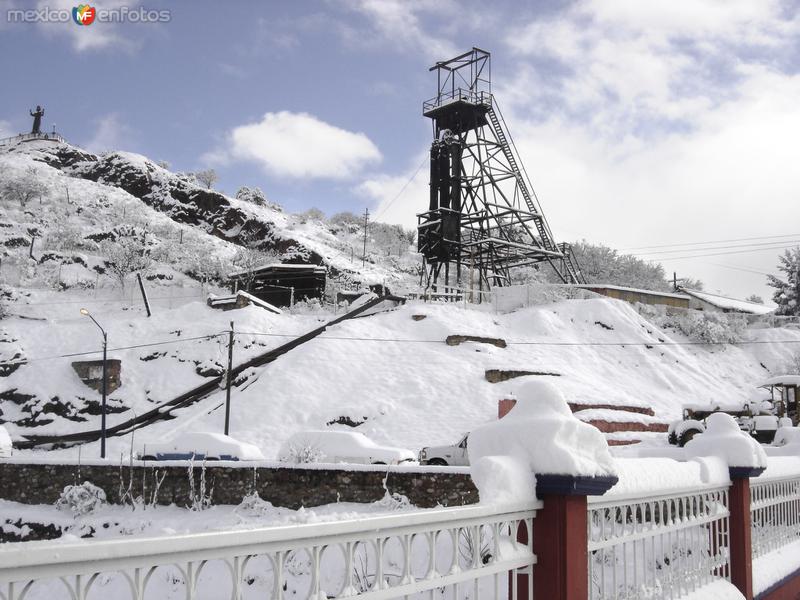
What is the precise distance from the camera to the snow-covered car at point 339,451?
1755cm

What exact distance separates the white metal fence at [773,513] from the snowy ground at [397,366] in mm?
15182

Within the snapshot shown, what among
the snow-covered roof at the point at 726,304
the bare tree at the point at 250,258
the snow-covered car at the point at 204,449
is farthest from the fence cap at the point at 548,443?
the snow-covered roof at the point at 726,304

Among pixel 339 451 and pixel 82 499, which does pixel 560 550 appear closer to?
pixel 339 451

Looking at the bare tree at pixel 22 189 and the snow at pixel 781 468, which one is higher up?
the bare tree at pixel 22 189

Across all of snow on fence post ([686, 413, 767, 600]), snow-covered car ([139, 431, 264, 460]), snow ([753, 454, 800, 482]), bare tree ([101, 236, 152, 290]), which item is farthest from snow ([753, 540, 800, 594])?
bare tree ([101, 236, 152, 290])

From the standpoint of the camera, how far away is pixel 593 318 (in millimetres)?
37625

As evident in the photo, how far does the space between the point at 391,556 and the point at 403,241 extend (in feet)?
275

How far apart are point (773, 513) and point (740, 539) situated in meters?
1.92

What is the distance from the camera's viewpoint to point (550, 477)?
3514 mm

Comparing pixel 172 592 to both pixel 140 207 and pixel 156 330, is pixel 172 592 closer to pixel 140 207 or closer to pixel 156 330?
pixel 156 330

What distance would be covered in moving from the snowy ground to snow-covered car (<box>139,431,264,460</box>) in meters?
3.40

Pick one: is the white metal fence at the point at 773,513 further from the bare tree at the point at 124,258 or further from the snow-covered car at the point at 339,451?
the bare tree at the point at 124,258

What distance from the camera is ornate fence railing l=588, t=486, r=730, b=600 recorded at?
13.6ft

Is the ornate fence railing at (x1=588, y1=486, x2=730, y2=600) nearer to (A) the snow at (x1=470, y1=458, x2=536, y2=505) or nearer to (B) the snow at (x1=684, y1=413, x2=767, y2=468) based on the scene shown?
(B) the snow at (x1=684, y1=413, x2=767, y2=468)
